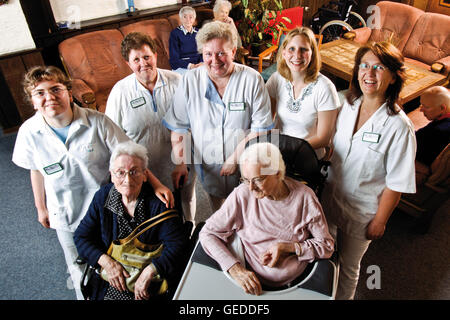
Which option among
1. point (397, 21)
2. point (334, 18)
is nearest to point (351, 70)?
point (397, 21)

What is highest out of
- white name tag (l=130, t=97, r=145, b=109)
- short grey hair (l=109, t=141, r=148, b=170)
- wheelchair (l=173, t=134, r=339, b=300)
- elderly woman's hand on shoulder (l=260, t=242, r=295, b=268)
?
white name tag (l=130, t=97, r=145, b=109)

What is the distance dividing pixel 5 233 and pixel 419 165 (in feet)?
11.9

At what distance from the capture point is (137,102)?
6.87 feet

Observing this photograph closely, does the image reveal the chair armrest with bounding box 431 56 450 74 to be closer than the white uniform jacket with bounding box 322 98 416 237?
No

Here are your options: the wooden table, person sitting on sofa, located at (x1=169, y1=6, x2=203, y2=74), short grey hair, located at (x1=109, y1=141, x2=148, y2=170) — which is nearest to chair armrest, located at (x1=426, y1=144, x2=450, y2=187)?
the wooden table

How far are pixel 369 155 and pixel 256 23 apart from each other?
4.08m

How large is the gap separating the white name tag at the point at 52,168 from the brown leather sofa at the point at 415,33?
4.80 m

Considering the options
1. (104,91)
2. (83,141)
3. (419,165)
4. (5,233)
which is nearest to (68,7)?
(104,91)

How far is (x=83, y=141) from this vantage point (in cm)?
176

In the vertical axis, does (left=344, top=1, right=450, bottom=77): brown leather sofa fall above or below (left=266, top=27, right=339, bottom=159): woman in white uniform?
below

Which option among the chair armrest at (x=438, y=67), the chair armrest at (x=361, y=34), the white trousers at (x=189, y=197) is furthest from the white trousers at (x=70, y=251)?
the chair armrest at (x=361, y=34)

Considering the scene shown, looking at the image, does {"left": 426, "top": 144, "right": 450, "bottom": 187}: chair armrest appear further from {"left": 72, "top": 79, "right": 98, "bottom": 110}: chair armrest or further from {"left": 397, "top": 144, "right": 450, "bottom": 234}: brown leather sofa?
{"left": 72, "top": 79, "right": 98, "bottom": 110}: chair armrest

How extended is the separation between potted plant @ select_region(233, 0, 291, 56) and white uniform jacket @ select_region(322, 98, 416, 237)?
376 cm

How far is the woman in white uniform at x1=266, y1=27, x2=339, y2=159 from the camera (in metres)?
1.95
